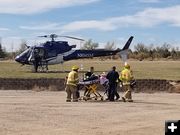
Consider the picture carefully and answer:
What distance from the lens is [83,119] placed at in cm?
1535

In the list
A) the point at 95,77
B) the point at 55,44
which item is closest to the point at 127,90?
the point at 95,77

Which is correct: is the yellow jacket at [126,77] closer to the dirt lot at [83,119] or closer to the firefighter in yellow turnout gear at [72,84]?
the firefighter in yellow turnout gear at [72,84]

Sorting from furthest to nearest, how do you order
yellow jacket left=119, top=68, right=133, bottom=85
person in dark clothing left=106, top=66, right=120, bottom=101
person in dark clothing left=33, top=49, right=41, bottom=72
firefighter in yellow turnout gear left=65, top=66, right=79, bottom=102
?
person in dark clothing left=33, top=49, right=41, bottom=72
person in dark clothing left=106, top=66, right=120, bottom=101
yellow jacket left=119, top=68, right=133, bottom=85
firefighter in yellow turnout gear left=65, top=66, right=79, bottom=102

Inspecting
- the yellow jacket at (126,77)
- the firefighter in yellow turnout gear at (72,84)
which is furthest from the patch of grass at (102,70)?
the firefighter in yellow turnout gear at (72,84)

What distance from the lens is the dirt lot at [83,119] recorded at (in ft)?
41.5

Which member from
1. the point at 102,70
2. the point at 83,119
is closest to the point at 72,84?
the point at 83,119

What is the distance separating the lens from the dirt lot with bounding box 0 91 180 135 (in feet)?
41.5

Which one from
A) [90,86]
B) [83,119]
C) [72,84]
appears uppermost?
[72,84]

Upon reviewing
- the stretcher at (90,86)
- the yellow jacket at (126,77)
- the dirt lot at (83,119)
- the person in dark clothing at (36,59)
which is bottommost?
the dirt lot at (83,119)

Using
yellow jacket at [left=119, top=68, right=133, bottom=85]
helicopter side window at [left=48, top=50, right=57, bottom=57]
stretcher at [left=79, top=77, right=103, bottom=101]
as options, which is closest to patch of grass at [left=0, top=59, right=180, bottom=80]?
helicopter side window at [left=48, top=50, right=57, bottom=57]

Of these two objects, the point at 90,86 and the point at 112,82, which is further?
the point at 90,86

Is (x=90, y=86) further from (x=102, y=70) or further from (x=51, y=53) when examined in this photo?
(x=102, y=70)

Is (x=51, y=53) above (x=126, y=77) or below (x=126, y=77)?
above

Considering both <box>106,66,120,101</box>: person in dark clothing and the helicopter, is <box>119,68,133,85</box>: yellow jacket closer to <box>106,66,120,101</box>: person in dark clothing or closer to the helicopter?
<box>106,66,120,101</box>: person in dark clothing
